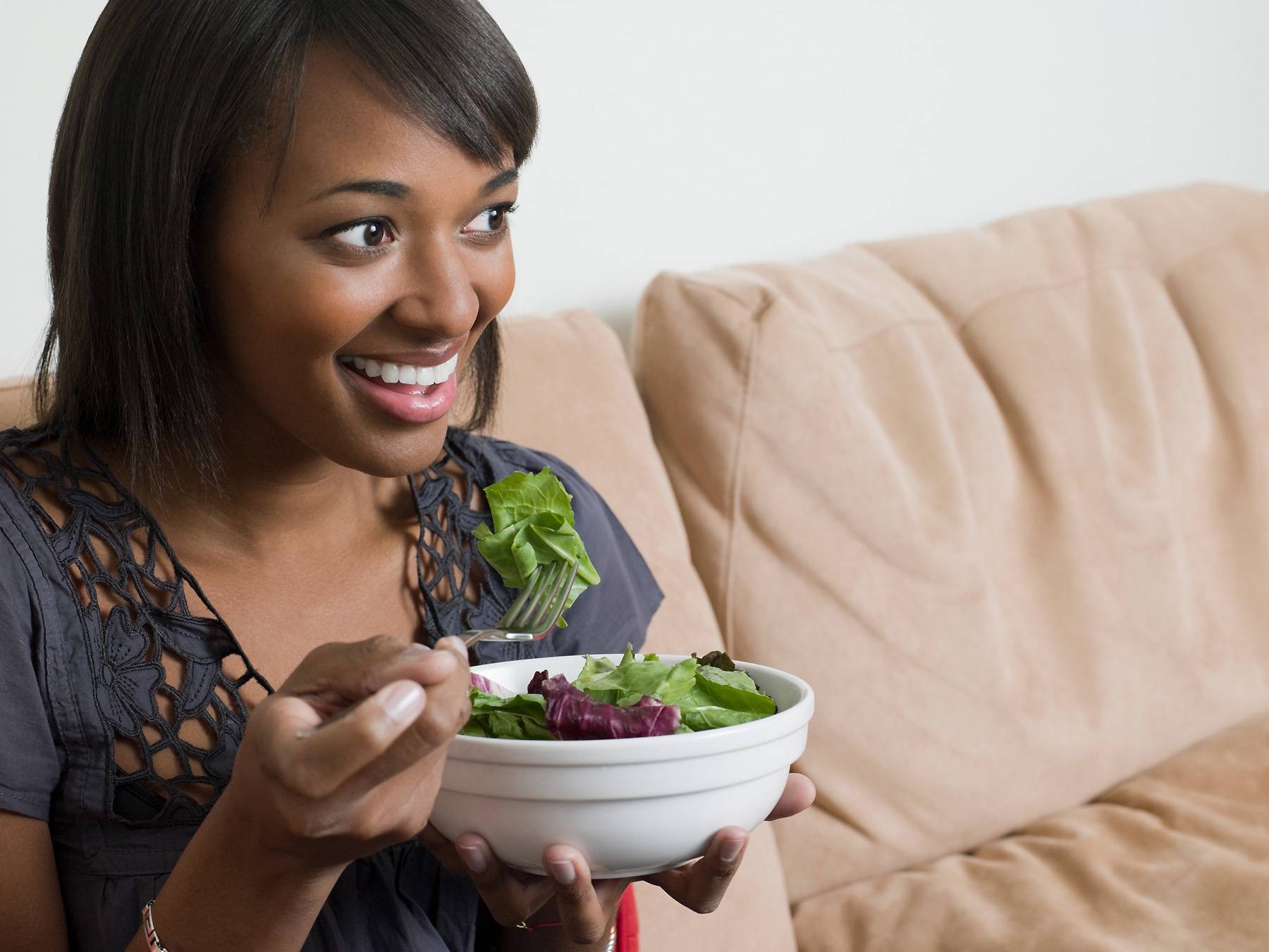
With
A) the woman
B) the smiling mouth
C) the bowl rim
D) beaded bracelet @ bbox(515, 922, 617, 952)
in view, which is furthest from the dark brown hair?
A: beaded bracelet @ bbox(515, 922, 617, 952)

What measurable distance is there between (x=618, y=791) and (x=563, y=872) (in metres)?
0.07

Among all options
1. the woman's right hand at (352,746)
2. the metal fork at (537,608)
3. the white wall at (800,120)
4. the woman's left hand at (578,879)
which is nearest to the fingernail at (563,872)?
the woman's left hand at (578,879)

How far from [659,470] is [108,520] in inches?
25.8

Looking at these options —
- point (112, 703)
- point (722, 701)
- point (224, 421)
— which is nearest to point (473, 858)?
point (722, 701)

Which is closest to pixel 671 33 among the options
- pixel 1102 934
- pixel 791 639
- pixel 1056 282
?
pixel 1056 282

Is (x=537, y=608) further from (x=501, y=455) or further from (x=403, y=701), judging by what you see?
(x=403, y=701)

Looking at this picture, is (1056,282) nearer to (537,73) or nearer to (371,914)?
(537,73)

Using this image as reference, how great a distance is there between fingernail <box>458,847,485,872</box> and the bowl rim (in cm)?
6

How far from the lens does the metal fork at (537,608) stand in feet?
3.29

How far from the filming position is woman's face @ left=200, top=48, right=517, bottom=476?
86 centimetres

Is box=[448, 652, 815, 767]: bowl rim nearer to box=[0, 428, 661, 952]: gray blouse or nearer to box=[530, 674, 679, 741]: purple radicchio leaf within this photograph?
box=[530, 674, 679, 741]: purple radicchio leaf

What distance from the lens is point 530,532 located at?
1081 mm

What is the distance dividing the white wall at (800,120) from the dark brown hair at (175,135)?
0.46 m

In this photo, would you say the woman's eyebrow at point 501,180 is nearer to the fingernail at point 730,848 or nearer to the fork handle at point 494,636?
the fork handle at point 494,636
